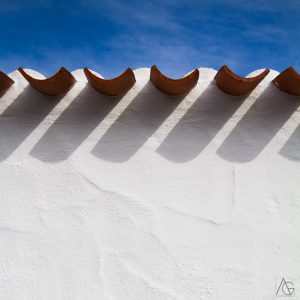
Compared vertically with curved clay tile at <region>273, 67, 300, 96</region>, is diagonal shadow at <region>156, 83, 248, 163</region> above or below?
below

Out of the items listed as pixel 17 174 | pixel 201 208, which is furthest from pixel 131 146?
pixel 17 174

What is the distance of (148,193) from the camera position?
211 cm

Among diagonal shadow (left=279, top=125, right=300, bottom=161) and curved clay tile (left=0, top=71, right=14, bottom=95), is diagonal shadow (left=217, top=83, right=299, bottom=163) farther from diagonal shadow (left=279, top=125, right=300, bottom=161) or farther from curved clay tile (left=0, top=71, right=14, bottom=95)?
curved clay tile (left=0, top=71, right=14, bottom=95)

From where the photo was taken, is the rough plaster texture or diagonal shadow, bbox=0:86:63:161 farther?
diagonal shadow, bbox=0:86:63:161

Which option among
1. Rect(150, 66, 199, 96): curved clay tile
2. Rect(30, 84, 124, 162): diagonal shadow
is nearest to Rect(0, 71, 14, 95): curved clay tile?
Rect(30, 84, 124, 162): diagonal shadow

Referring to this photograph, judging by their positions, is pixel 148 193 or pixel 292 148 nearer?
pixel 148 193

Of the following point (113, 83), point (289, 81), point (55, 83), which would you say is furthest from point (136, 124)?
point (289, 81)

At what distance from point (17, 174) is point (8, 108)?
0.49 meters

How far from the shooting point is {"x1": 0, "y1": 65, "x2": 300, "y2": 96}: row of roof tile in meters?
2.07

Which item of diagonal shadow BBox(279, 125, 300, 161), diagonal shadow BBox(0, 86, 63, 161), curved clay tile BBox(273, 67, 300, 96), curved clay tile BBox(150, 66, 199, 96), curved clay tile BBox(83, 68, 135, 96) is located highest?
curved clay tile BBox(273, 67, 300, 96)

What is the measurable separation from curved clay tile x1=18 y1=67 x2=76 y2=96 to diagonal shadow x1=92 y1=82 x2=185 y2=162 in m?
0.41

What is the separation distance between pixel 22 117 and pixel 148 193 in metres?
1.03

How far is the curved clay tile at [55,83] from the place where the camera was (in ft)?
6.79

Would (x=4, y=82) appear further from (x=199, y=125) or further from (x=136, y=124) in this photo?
(x=199, y=125)
